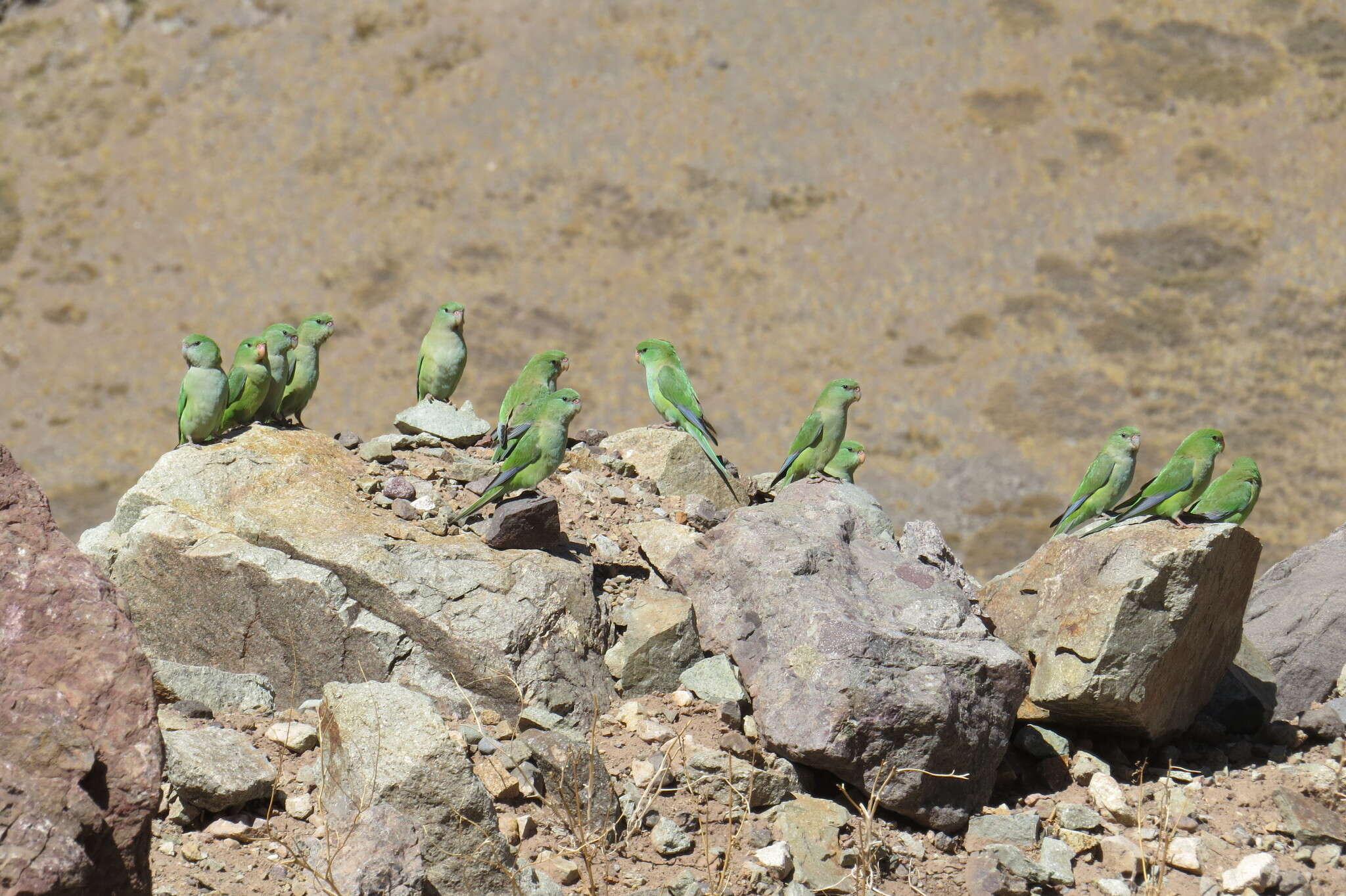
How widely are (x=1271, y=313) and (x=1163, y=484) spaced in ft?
123

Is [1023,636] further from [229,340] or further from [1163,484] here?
[229,340]

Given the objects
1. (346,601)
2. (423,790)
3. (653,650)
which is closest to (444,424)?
(346,601)

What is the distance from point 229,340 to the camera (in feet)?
144

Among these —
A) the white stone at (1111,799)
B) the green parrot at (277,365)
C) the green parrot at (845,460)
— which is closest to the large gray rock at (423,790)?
the white stone at (1111,799)

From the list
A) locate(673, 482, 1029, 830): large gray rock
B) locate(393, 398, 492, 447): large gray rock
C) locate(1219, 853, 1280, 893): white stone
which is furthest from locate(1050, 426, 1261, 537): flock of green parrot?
locate(393, 398, 492, 447): large gray rock

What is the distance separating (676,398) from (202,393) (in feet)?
13.0

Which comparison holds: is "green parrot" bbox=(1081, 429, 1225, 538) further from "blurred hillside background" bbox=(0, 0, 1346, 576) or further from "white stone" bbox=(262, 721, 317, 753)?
"blurred hillside background" bbox=(0, 0, 1346, 576)

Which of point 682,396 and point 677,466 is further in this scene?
point 682,396

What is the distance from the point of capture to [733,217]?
46.8 metres

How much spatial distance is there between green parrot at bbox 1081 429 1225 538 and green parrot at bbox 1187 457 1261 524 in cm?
12

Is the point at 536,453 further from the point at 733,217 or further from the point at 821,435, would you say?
the point at 733,217

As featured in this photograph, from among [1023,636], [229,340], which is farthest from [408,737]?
[229,340]

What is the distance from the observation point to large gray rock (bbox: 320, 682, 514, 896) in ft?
19.1

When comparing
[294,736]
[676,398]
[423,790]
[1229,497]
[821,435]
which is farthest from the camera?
[676,398]
